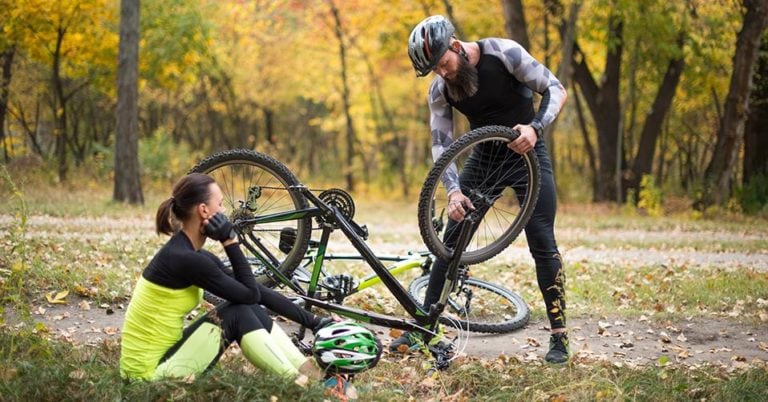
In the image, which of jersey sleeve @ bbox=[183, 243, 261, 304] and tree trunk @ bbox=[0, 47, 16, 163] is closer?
jersey sleeve @ bbox=[183, 243, 261, 304]

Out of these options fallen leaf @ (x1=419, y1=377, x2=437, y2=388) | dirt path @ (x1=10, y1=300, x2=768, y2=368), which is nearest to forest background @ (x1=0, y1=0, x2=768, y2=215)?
dirt path @ (x1=10, y1=300, x2=768, y2=368)

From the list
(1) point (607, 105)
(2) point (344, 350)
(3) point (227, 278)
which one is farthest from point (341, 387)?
(1) point (607, 105)

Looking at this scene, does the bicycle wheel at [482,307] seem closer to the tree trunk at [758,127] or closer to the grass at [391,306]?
the grass at [391,306]

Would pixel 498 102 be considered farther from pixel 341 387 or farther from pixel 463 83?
pixel 341 387

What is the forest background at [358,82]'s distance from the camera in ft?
55.5

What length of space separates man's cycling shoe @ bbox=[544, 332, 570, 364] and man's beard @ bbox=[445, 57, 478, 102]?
1.70 meters

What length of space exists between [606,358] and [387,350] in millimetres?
1519

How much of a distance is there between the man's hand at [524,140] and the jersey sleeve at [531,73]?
92 mm

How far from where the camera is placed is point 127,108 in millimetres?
14812

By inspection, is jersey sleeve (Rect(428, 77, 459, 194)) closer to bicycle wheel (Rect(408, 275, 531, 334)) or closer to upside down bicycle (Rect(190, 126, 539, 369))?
upside down bicycle (Rect(190, 126, 539, 369))

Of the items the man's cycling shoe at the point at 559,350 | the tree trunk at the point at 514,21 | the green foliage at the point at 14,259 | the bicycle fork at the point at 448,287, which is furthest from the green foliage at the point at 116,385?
the tree trunk at the point at 514,21

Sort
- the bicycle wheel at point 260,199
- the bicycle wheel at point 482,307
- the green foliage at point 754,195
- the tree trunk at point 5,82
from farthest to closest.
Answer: the tree trunk at point 5,82 < the green foliage at point 754,195 < the bicycle wheel at point 482,307 < the bicycle wheel at point 260,199

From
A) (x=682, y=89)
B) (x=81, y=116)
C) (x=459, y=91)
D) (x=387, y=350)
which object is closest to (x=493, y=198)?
(x=459, y=91)

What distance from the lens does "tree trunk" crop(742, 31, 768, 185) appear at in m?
17.3
